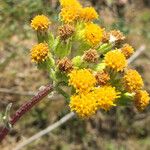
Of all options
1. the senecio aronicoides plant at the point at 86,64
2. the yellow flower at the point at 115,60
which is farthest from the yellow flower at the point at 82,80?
the yellow flower at the point at 115,60

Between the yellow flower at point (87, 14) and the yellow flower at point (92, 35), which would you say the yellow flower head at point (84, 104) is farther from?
the yellow flower at point (87, 14)

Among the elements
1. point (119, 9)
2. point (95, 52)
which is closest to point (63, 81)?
point (95, 52)

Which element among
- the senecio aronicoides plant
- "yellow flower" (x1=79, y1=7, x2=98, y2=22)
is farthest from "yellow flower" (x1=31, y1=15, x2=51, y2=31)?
"yellow flower" (x1=79, y1=7, x2=98, y2=22)

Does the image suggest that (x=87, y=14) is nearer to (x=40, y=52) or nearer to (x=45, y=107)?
(x=40, y=52)

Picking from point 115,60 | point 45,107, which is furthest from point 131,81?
point 45,107

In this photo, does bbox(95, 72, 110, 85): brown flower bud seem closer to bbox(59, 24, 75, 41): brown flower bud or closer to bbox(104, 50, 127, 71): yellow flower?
bbox(104, 50, 127, 71): yellow flower

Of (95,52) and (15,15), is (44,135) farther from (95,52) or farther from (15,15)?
(95,52)
